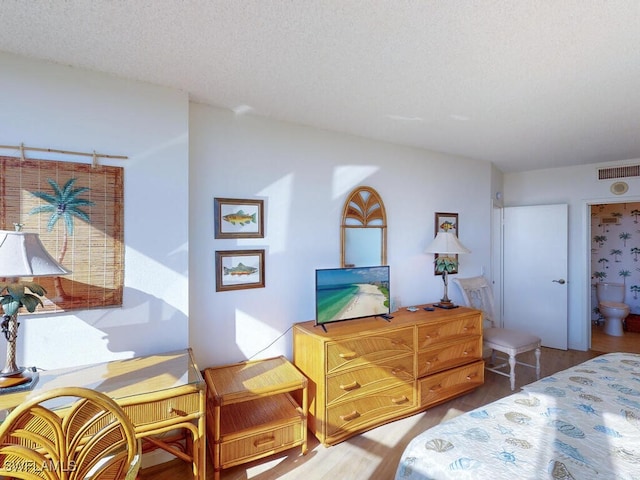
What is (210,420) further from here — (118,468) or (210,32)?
(210,32)

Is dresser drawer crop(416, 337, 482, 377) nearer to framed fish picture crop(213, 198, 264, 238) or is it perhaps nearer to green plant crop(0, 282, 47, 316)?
framed fish picture crop(213, 198, 264, 238)

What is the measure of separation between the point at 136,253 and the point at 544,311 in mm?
4678

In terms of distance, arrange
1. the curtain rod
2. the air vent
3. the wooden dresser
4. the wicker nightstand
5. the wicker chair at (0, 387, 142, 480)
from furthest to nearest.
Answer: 1. the air vent
2. the wooden dresser
3. the wicker nightstand
4. the curtain rod
5. the wicker chair at (0, 387, 142, 480)

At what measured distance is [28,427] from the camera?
106 centimetres

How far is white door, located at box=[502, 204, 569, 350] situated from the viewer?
4086 millimetres

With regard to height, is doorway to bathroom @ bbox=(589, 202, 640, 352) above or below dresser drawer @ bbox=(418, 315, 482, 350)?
above

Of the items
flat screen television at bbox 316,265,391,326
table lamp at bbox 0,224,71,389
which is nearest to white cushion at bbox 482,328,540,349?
flat screen television at bbox 316,265,391,326

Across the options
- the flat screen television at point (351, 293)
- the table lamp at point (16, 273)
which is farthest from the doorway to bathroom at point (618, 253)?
the table lamp at point (16, 273)

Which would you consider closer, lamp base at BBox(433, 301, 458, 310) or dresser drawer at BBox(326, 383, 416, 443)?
dresser drawer at BBox(326, 383, 416, 443)

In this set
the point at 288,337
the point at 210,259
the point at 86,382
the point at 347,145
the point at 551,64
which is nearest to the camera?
the point at 86,382

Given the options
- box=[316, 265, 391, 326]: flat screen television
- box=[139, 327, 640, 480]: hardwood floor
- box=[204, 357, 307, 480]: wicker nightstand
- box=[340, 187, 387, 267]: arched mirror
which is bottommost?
box=[139, 327, 640, 480]: hardwood floor

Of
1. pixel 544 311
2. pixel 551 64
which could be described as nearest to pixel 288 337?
pixel 551 64

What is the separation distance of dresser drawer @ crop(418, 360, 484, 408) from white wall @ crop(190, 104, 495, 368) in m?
0.78

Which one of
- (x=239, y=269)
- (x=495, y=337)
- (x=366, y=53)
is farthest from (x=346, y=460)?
(x=366, y=53)
